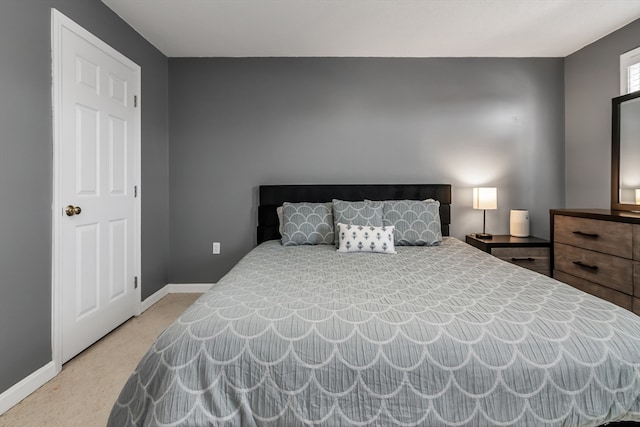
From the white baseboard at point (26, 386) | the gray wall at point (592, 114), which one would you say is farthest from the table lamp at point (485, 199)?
the white baseboard at point (26, 386)

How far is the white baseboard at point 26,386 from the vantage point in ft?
5.49

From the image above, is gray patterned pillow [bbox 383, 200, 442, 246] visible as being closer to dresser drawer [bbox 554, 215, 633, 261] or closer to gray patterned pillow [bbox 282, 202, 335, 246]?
gray patterned pillow [bbox 282, 202, 335, 246]

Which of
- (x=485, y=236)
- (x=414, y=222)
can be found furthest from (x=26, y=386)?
(x=485, y=236)

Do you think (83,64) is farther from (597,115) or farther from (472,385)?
(597,115)

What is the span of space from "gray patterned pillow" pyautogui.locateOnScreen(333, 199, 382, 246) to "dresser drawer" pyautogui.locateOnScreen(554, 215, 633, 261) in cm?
147

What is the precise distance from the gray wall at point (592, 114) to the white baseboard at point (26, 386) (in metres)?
A: 4.32

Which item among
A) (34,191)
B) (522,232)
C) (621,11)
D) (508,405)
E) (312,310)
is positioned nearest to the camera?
(508,405)

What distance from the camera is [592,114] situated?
10.2 ft

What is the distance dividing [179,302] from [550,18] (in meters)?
3.95

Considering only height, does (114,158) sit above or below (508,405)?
above

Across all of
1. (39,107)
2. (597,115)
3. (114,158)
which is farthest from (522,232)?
(39,107)

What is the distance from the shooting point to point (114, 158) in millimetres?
2598

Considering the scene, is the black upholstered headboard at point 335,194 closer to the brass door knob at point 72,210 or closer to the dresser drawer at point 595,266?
the dresser drawer at point 595,266

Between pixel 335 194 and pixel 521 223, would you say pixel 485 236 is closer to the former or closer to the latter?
pixel 521 223
